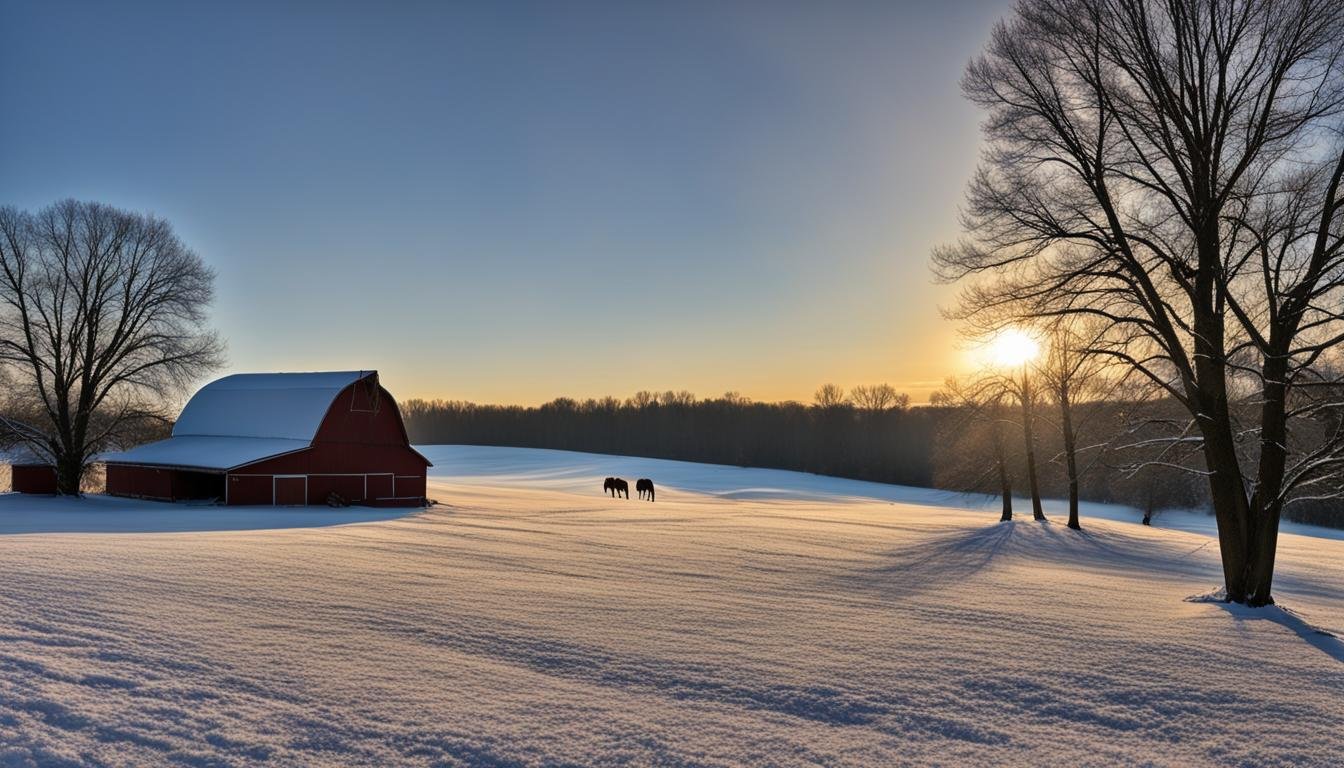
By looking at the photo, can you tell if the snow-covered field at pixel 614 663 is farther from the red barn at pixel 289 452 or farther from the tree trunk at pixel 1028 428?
the tree trunk at pixel 1028 428

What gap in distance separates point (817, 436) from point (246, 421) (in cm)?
8782

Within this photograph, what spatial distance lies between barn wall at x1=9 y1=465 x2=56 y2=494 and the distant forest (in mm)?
41120

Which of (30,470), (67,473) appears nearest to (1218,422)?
(67,473)

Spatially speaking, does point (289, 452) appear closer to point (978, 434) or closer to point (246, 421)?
point (246, 421)

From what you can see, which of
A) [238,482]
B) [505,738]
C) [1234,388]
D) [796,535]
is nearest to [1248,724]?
[505,738]

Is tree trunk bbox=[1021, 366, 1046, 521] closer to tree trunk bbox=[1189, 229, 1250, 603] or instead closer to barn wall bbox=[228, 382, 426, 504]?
tree trunk bbox=[1189, 229, 1250, 603]

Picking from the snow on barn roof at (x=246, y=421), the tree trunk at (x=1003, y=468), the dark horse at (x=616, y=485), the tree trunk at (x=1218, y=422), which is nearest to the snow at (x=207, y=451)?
the snow on barn roof at (x=246, y=421)

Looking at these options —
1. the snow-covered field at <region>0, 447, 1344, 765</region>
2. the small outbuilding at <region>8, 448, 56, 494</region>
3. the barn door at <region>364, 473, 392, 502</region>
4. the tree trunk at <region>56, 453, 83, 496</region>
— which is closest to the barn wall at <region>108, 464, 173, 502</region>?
the tree trunk at <region>56, 453, 83, 496</region>

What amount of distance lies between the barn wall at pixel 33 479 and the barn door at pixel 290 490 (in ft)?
39.4

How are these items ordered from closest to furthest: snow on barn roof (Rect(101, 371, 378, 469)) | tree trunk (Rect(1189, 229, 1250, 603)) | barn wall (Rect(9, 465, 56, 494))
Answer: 1. tree trunk (Rect(1189, 229, 1250, 603))
2. snow on barn roof (Rect(101, 371, 378, 469))
3. barn wall (Rect(9, 465, 56, 494))

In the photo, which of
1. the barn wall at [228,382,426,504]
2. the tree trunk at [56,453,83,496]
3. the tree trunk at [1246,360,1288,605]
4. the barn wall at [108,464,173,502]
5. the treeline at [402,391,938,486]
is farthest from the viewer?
the treeline at [402,391,938,486]

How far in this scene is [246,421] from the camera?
124ft

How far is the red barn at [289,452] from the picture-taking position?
3341cm

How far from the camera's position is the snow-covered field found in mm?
5414
